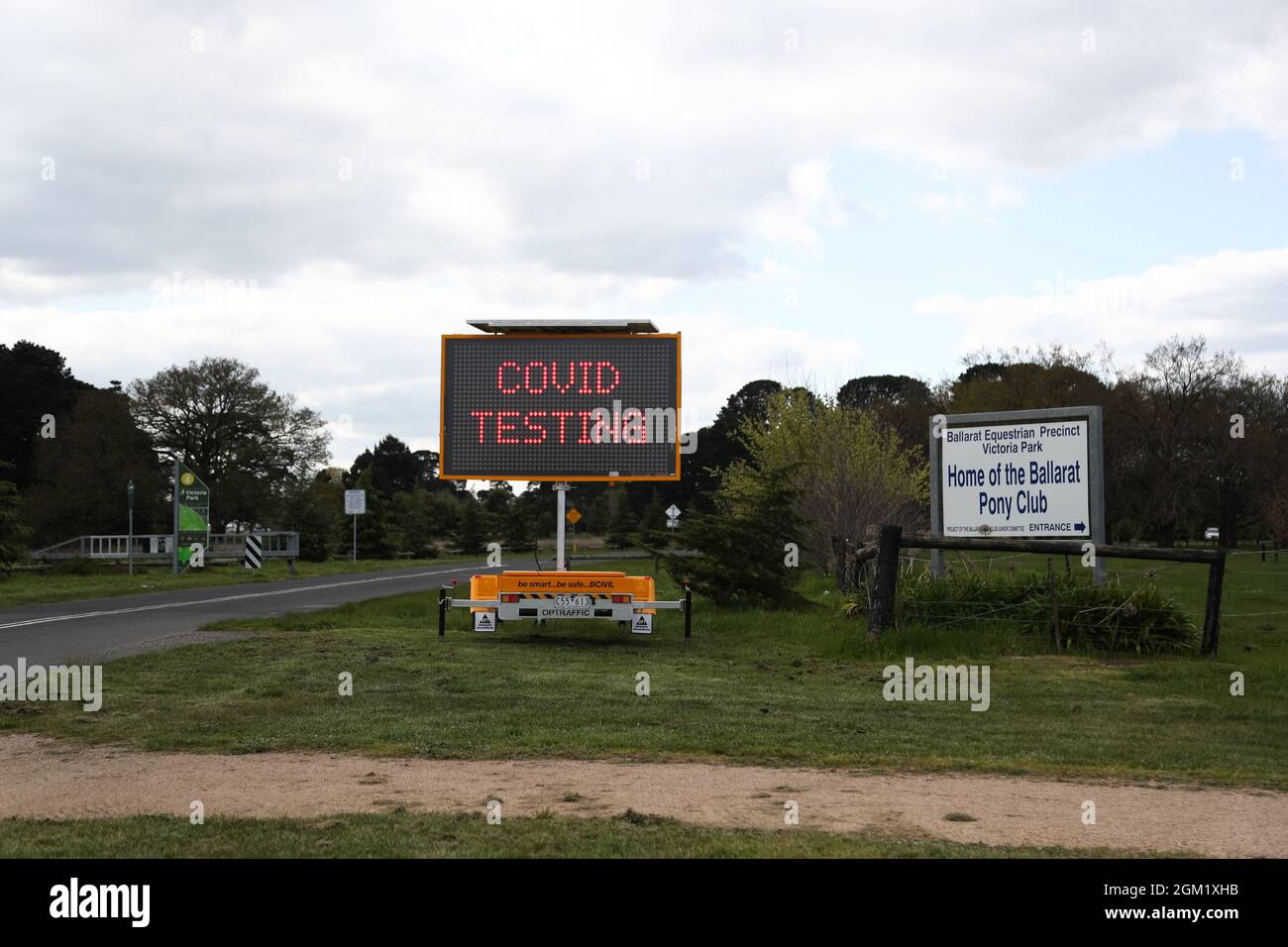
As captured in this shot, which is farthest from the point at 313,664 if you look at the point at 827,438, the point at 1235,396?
the point at 1235,396

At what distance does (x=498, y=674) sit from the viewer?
13.4 meters

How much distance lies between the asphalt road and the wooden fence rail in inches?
299

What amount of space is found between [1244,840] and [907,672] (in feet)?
24.5

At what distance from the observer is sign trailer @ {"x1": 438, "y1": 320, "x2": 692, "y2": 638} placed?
54.5 ft

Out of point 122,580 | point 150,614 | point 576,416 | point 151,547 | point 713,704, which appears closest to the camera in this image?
point 713,704

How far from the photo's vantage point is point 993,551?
16453mm

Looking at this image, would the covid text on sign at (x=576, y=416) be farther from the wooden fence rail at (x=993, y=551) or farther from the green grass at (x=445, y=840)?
A: the green grass at (x=445, y=840)

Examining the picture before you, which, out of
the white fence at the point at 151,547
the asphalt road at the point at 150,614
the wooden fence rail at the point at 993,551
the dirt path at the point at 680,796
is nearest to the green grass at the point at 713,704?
the wooden fence rail at the point at 993,551

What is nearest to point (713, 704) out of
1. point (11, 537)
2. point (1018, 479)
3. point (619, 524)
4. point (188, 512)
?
point (1018, 479)

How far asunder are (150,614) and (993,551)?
49.9 ft

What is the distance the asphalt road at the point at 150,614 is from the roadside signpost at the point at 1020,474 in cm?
862

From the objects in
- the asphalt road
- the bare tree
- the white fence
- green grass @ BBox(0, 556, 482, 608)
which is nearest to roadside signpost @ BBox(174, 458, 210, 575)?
green grass @ BBox(0, 556, 482, 608)

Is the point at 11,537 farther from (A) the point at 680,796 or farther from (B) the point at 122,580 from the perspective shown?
(A) the point at 680,796
